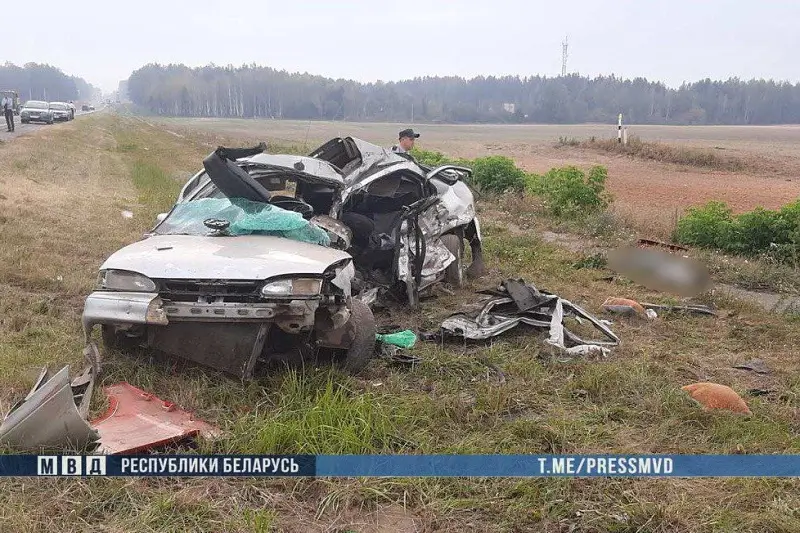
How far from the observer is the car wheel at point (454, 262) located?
6891 mm

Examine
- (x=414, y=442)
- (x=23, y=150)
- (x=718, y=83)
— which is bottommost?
(x=414, y=442)

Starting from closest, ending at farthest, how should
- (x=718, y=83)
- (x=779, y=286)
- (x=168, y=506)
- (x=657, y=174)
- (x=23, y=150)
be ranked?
(x=168, y=506), (x=779, y=286), (x=23, y=150), (x=657, y=174), (x=718, y=83)

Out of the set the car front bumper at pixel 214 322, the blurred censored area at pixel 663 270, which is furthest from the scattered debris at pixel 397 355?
the blurred censored area at pixel 663 270

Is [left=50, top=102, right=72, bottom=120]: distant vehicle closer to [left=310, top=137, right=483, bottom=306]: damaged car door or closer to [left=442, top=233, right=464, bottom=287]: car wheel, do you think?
[left=310, top=137, right=483, bottom=306]: damaged car door

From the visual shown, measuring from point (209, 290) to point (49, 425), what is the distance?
3.57 ft

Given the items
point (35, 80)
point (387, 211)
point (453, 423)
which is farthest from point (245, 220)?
point (35, 80)

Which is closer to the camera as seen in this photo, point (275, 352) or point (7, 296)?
point (275, 352)

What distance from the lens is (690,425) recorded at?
3730 mm

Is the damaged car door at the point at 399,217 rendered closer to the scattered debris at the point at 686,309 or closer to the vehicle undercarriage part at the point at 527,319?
the vehicle undercarriage part at the point at 527,319

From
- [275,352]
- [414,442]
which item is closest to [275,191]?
[275,352]

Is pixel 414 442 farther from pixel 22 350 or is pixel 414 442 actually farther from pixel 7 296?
pixel 7 296

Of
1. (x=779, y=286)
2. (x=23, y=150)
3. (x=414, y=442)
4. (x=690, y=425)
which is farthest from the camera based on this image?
(x=23, y=150)

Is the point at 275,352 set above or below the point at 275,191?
below

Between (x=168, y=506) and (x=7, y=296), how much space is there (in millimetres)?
3979
